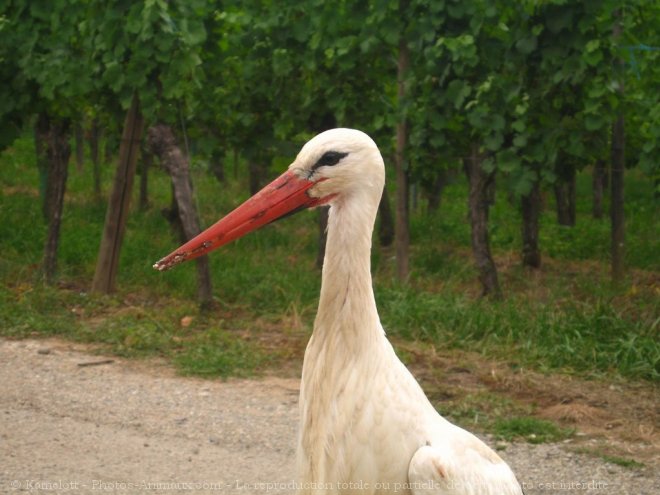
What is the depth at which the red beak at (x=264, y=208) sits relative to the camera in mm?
3650

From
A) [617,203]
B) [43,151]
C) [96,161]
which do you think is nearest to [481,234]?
[617,203]

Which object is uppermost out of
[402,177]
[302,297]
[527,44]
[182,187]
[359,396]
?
[527,44]

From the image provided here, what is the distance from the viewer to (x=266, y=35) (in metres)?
10.3

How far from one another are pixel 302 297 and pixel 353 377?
528 cm

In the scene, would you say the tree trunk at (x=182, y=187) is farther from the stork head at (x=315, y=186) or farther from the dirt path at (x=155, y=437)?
the stork head at (x=315, y=186)

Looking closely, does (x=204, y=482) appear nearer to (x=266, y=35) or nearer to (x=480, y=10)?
(x=480, y=10)

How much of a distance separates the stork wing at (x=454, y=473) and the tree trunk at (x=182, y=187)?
5293 millimetres

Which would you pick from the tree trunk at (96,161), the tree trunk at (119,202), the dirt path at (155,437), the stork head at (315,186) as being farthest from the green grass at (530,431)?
the tree trunk at (96,161)

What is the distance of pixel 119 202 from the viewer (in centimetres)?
885

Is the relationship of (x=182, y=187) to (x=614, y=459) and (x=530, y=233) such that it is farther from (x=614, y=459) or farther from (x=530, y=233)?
(x=614, y=459)

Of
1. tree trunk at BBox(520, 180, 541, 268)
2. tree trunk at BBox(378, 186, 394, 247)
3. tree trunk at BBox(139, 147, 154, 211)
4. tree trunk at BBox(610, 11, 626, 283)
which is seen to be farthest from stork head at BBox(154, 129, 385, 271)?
tree trunk at BBox(139, 147, 154, 211)

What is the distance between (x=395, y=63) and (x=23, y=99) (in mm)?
3289

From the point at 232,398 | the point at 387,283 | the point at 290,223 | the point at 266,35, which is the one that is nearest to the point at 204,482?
the point at 232,398

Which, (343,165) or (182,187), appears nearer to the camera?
(343,165)
